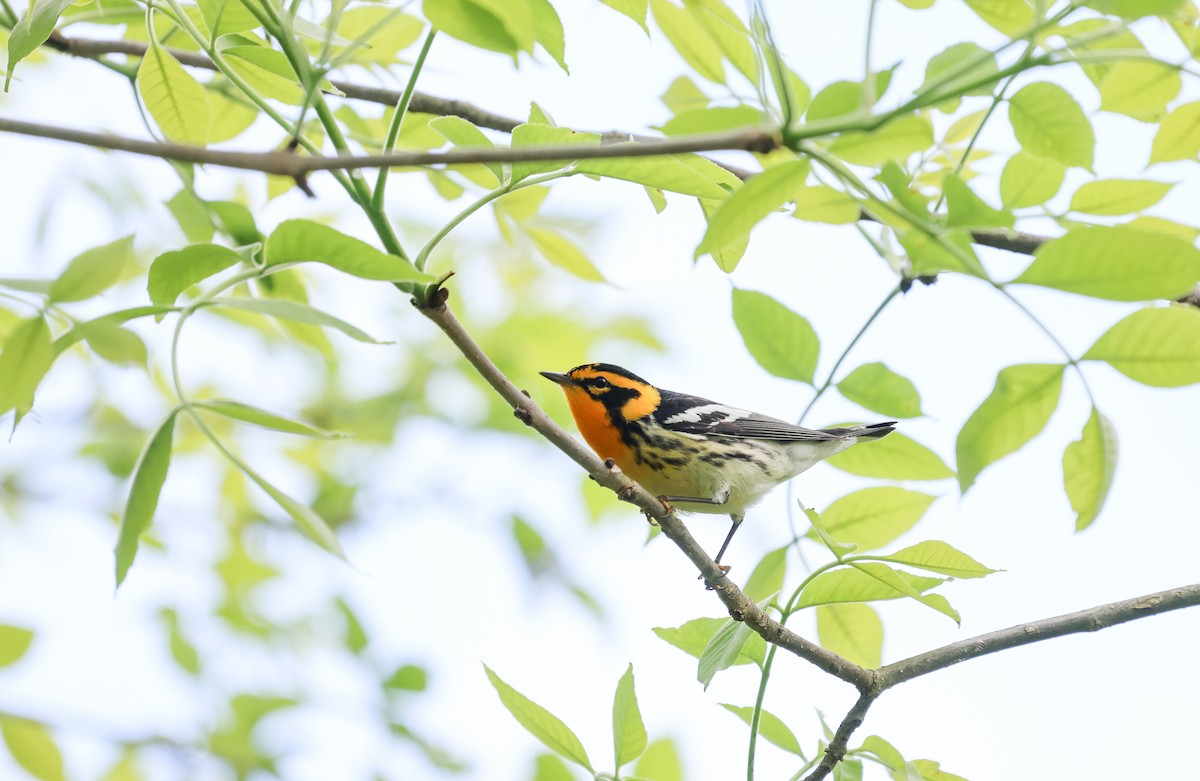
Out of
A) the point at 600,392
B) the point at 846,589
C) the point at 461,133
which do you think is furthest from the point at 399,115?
the point at 600,392

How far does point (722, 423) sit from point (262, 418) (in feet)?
7.73

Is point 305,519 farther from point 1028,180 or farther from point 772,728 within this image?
point 1028,180

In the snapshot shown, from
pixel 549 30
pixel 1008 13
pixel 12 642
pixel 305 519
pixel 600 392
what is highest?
pixel 600 392

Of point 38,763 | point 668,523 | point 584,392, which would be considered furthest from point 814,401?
point 584,392

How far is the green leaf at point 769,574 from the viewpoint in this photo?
188cm

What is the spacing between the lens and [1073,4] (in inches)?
40.8

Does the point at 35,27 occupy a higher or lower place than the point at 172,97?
lower

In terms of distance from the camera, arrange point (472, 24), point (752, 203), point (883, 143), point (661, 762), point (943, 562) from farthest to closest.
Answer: point (661, 762)
point (943, 562)
point (472, 24)
point (883, 143)
point (752, 203)

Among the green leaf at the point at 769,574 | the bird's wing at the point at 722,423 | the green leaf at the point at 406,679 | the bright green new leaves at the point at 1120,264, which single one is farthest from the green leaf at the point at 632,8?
the bird's wing at the point at 722,423

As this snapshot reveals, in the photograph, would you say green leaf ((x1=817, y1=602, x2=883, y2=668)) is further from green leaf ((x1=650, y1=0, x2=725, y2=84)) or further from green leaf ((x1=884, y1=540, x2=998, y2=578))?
green leaf ((x1=650, y1=0, x2=725, y2=84))

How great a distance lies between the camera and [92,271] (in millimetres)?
1623

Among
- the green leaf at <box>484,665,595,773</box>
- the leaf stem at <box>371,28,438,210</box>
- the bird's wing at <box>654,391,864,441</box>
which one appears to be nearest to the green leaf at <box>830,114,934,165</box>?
the leaf stem at <box>371,28,438,210</box>

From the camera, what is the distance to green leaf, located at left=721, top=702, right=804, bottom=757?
158cm

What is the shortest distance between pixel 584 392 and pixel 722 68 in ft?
6.53
